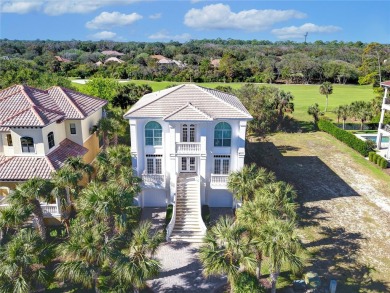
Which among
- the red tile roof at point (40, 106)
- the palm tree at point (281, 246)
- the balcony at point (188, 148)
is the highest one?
the red tile roof at point (40, 106)

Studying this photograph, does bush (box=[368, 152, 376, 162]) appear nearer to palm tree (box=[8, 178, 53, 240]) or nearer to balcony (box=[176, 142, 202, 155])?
balcony (box=[176, 142, 202, 155])

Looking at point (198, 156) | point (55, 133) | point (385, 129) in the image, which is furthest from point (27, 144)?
point (385, 129)

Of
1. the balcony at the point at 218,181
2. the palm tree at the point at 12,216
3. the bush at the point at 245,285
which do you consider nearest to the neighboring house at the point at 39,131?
the palm tree at the point at 12,216

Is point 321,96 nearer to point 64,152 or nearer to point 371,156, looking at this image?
point 371,156

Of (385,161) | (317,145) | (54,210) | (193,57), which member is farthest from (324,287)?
(193,57)

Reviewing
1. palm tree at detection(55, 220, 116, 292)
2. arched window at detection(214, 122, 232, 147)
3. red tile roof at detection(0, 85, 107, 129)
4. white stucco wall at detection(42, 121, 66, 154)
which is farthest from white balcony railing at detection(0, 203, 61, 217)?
arched window at detection(214, 122, 232, 147)

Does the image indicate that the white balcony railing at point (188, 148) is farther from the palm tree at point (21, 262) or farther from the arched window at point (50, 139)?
the palm tree at point (21, 262)
